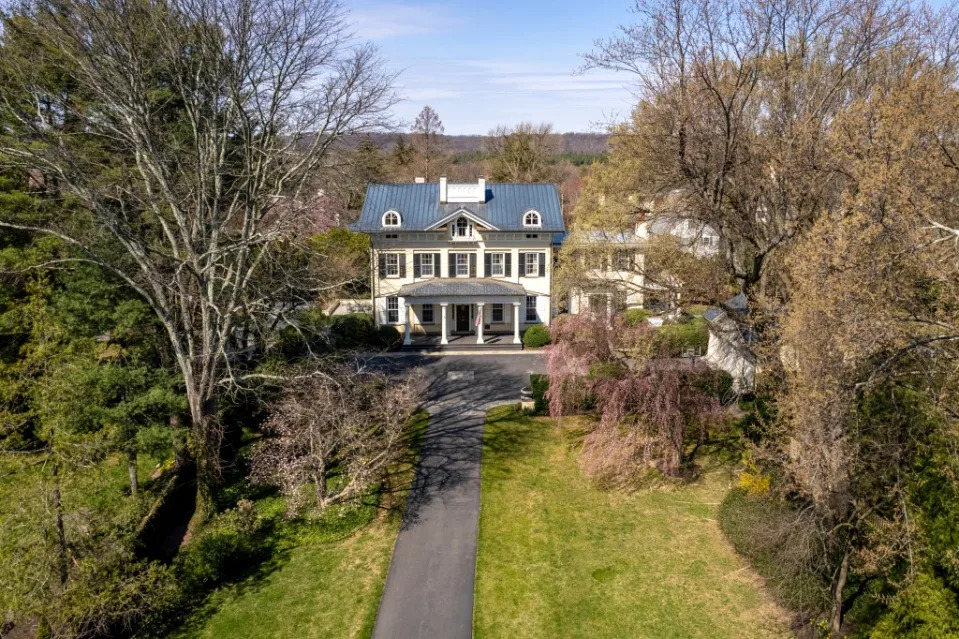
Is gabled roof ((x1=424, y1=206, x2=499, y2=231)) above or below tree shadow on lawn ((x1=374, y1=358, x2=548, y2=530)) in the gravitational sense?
above

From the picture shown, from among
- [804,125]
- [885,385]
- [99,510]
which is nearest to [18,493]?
[99,510]

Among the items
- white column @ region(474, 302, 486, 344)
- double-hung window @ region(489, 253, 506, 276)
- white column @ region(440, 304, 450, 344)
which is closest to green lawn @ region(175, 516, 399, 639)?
white column @ region(440, 304, 450, 344)

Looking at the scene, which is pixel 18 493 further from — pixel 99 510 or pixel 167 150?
pixel 167 150

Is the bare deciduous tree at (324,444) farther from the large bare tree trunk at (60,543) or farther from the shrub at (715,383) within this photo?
the shrub at (715,383)

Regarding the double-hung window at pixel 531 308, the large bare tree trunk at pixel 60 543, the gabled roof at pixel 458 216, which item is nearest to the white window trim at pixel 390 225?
the gabled roof at pixel 458 216

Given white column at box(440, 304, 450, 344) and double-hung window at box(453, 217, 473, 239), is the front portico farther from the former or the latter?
double-hung window at box(453, 217, 473, 239)

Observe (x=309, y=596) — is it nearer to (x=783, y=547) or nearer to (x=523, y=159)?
(x=783, y=547)

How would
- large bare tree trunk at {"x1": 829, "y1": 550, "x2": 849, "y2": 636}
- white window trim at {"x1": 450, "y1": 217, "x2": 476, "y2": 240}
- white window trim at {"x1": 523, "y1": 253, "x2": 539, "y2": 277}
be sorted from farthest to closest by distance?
white window trim at {"x1": 523, "y1": 253, "x2": 539, "y2": 277}
white window trim at {"x1": 450, "y1": 217, "x2": 476, "y2": 240}
large bare tree trunk at {"x1": 829, "y1": 550, "x2": 849, "y2": 636}
